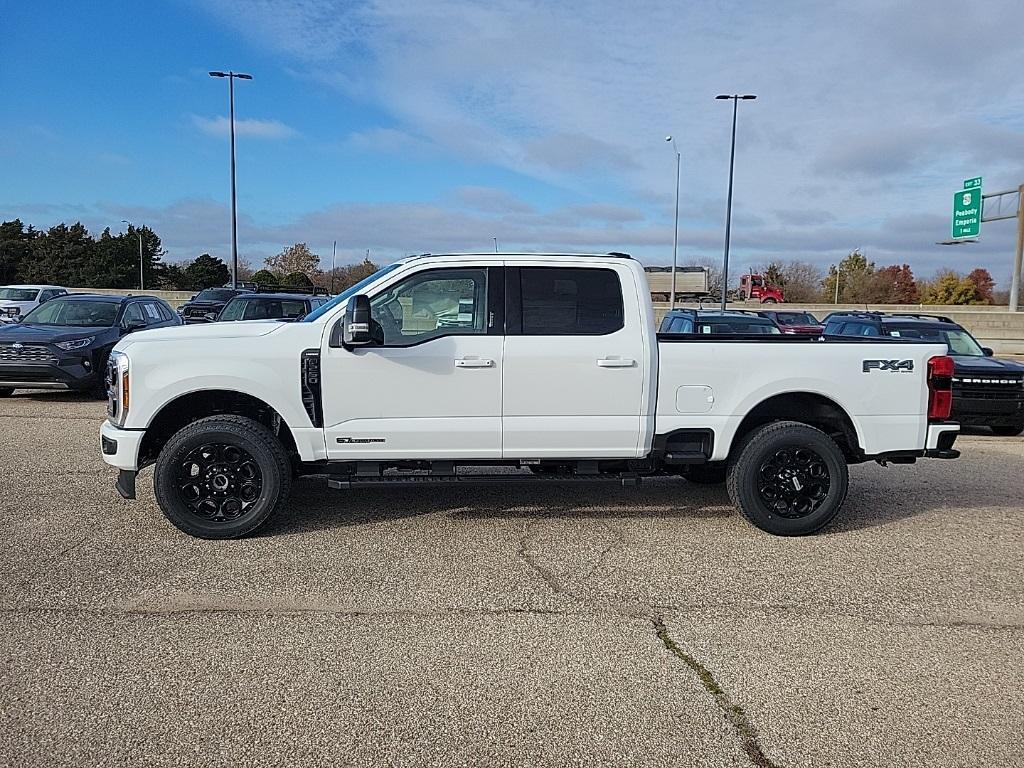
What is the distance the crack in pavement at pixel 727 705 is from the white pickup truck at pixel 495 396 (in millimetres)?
1898

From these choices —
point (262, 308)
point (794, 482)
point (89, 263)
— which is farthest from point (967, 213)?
point (89, 263)

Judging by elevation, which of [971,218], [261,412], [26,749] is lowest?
[26,749]

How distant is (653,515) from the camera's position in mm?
6637

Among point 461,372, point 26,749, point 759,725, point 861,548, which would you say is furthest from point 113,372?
point 861,548

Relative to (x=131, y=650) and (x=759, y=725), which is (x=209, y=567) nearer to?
(x=131, y=650)

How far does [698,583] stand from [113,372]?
428 cm

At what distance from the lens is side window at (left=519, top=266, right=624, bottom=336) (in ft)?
19.4

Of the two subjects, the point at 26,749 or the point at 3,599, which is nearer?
the point at 26,749

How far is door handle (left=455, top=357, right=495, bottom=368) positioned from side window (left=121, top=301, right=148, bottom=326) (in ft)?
31.4

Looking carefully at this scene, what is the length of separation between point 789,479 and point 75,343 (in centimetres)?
1049

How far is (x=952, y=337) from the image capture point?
12.3 metres

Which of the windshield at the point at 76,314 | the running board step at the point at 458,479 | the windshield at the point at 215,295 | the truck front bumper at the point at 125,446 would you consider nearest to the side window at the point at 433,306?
the running board step at the point at 458,479

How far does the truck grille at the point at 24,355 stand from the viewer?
38.9 ft

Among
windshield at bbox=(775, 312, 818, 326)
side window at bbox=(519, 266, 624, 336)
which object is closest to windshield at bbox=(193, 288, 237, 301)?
windshield at bbox=(775, 312, 818, 326)
